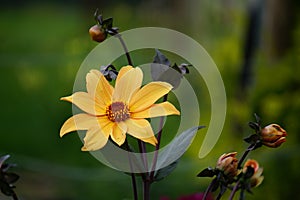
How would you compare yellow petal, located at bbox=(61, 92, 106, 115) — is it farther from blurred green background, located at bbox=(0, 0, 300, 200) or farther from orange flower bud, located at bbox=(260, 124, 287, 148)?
blurred green background, located at bbox=(0, 0, 300, 200)

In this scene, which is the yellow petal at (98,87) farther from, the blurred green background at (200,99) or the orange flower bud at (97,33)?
the blurred green background at (200,99)

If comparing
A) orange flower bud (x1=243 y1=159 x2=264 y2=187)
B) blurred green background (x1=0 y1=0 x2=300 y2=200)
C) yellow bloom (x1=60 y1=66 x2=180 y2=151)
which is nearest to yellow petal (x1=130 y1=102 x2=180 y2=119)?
yellow bloom (x1=60 y1=66 x2=180 y2=151)

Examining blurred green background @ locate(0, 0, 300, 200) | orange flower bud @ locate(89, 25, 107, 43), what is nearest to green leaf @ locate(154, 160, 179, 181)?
orange flower bud @ locate(89, 25, 107, 43)

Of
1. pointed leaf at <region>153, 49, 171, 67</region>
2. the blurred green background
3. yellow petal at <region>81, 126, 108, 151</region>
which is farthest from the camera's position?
the blurred green background

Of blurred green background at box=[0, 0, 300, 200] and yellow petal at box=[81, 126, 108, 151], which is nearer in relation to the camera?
yellow petal at box=[81, 126, 108, 151]

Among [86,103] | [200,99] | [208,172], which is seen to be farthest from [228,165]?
[200,99]

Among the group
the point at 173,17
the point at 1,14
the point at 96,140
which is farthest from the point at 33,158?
the point at 1,14

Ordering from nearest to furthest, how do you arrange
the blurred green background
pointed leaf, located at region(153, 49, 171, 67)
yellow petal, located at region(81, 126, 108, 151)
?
yellow petal, located at region(81, 126, 108, 151) < pointed leaf, located at region(153, 49, 171, 67) < the blurred green background

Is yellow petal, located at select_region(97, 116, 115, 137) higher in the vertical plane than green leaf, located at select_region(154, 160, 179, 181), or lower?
higher

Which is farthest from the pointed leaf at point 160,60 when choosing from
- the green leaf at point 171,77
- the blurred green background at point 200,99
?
the blurred green background at point 200,99
